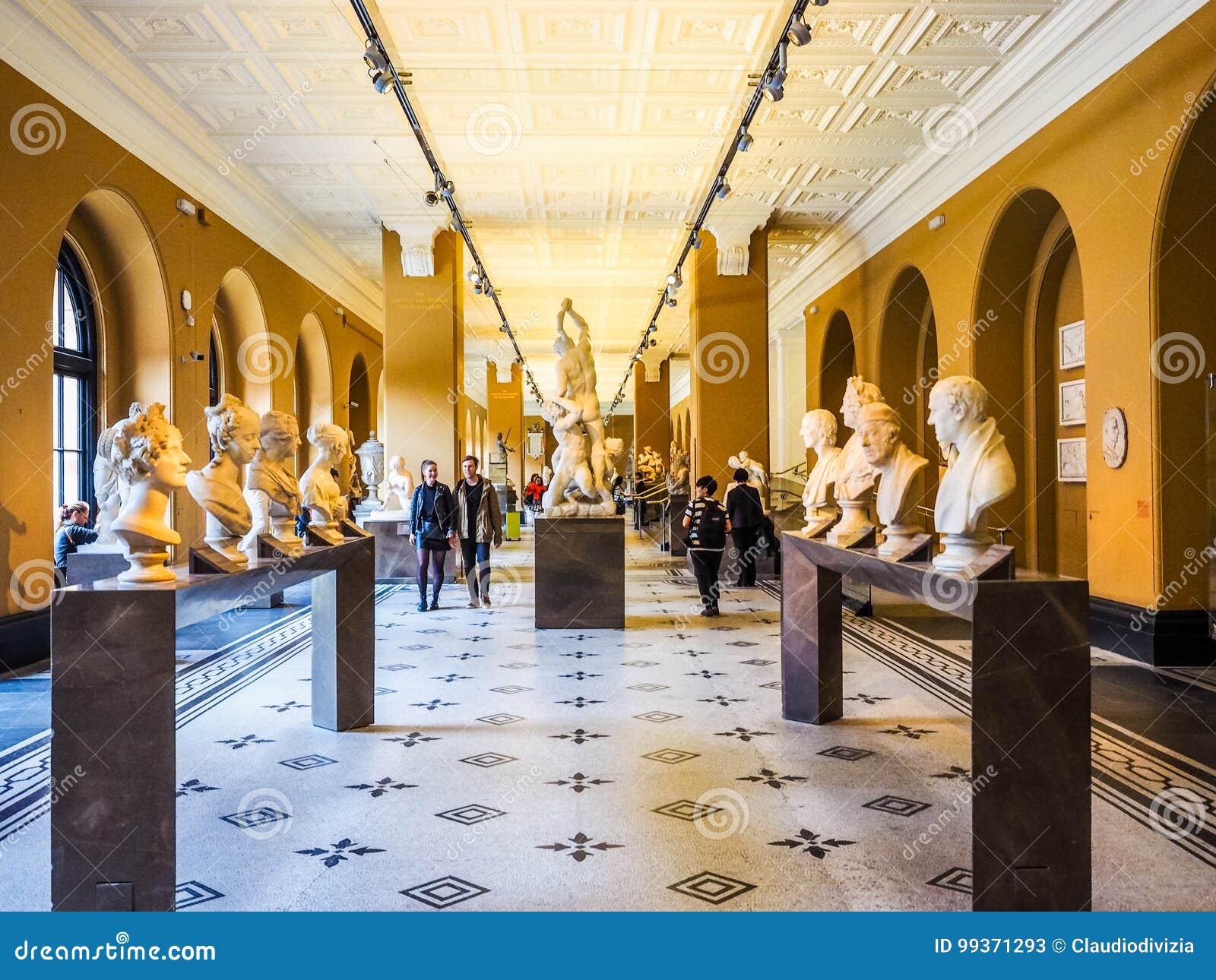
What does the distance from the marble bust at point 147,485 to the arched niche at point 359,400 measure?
55.3 feet

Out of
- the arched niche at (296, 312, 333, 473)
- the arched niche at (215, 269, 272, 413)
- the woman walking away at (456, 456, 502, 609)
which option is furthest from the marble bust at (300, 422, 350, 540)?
the arched niche at (296, 312, 333, 473)

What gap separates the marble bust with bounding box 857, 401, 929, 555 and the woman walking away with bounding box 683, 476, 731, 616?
16.2 ft

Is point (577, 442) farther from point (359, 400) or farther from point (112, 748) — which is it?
point (359, 400)

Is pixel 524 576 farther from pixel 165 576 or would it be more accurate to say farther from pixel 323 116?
pixel 165 576

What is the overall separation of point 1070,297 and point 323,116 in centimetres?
864

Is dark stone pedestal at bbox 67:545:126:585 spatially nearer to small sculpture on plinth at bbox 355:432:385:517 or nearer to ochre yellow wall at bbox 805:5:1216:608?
small sculpture on plinth at bbox 355:432:385:517

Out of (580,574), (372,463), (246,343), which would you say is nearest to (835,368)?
(372,463)

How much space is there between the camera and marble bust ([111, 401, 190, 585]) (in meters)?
3.27

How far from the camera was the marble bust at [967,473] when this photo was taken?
10.9 ft

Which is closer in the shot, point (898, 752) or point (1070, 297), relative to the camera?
point (898, 752)

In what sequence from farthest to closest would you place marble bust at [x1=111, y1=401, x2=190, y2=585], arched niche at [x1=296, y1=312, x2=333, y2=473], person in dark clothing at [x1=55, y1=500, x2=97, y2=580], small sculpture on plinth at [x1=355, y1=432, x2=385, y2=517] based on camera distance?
arched niche at [x1=296, y1=312, x2=333, y2=473] < small sculpture on plinth at [x1=355, y1=432, x2=385, y2=517] < person in dark clothing at [x1=55, y1=500, x2=97, y2=580] < marble bust at [x1=111, y1=401, x2=190, y2=585]

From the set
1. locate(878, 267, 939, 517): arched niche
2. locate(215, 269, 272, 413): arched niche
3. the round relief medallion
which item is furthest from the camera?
locate(878, 267, 939, 517): arched niche

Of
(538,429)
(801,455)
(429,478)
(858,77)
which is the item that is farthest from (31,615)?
(538,429)

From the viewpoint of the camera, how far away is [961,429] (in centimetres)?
349
